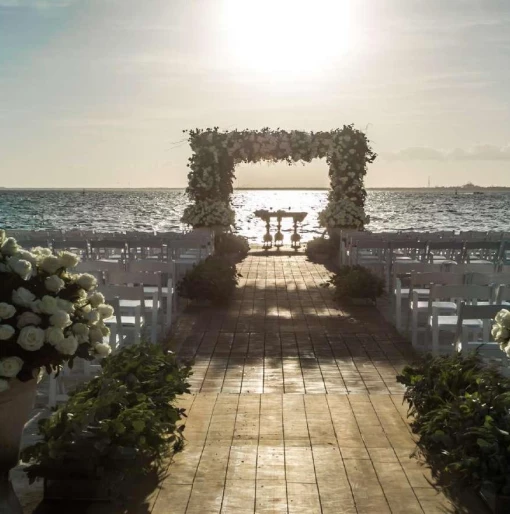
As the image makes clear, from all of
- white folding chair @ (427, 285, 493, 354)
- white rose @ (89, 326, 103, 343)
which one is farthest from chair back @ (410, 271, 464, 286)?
white rose @ (89, 326, 103, 343)

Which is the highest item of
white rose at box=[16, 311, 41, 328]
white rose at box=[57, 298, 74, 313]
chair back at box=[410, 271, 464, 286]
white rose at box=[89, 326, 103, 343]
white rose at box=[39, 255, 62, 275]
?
white rose at box=[39, 255, 62, 275]

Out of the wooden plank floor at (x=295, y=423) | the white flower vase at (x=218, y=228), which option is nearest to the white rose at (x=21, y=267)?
the wooden plank floor at (x=295, y=423)

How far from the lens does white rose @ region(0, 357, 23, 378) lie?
12.0 feet

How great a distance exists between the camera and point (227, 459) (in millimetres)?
5191

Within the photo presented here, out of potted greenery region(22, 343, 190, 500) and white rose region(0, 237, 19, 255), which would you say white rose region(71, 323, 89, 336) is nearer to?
white rose region(0, 237, 19, 255)

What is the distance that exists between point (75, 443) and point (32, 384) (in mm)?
582

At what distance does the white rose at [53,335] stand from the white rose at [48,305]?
0.08m

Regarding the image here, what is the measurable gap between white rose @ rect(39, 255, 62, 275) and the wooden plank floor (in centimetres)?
145

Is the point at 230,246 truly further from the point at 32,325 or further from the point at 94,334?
the point at 32,325

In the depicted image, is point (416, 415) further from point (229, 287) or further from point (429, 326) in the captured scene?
point (229, 287)

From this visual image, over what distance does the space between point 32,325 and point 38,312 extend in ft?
0.24

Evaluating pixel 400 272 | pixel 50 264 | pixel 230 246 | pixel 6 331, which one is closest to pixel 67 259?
pixel 50 264

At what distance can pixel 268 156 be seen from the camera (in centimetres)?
2212

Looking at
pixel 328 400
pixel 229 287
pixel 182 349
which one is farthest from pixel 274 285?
pixel 328 400
